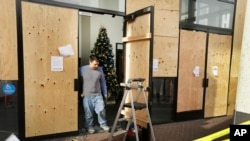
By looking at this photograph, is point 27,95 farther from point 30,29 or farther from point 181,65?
point 181,65

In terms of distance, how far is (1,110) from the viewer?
3896 mm

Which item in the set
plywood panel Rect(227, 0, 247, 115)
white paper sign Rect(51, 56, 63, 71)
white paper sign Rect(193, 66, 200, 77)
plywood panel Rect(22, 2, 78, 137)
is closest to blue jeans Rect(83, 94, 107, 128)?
plywood panel Rect(22, 2, 78, 137)

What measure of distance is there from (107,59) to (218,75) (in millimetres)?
3370

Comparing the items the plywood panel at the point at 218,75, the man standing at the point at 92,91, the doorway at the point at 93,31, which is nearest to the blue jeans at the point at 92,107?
the man standing at the point at 92,91

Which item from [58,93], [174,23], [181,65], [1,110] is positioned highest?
[174,23]

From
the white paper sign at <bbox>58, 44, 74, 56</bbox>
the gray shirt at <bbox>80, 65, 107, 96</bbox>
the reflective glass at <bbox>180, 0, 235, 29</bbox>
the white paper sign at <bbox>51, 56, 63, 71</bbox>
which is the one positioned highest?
the reflective glass at <bbox>180, 0, 235, 29</bbox>

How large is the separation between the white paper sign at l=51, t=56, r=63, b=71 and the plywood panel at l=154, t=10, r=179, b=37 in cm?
203

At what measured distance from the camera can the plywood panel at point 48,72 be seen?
10.1 ft

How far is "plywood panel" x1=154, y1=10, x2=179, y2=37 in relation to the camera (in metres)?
4.12

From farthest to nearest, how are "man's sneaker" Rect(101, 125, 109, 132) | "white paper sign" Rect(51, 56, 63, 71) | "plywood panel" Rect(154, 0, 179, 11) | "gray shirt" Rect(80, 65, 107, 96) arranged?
"plywood panel" Rect(154, 0, 179, 11) < "man's sneaker" Rect(101, 125, 109, 132) < "gray shirt" Rect(80, 65, 107, 96) < "white paper sign" Rect(51, 56, 63, 71)

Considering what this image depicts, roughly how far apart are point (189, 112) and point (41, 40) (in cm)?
366

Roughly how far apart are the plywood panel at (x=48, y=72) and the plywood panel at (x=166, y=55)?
1730mm

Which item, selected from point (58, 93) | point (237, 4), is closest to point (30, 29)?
point (58, 93)

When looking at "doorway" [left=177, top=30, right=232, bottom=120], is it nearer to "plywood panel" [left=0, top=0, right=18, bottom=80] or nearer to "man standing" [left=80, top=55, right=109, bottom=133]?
"man standing" [left=80, top=55, right=109, bottom=133]
